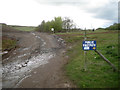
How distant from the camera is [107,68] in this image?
7.64 m

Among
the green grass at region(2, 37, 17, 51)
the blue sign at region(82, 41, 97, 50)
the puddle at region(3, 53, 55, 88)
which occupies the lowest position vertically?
the puddle at region(3, 53, 55, 88)

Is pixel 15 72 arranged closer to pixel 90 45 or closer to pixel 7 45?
pixel 90 45

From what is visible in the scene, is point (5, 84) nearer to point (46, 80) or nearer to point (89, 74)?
point (46, 80)

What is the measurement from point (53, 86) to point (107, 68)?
3925 mm

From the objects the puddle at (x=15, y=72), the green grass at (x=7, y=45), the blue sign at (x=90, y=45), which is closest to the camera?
the blue sign at (x=90, y=45)

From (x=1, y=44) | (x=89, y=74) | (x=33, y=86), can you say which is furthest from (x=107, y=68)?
(x=1, y=44)

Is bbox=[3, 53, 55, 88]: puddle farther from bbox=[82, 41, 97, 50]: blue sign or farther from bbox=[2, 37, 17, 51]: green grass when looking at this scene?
bbox=[2, 37, 17, 51]: green grass

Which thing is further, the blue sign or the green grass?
the green grass

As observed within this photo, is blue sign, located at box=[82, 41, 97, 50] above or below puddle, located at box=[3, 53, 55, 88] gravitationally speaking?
above

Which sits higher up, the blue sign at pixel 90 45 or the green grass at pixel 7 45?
the blue sign at pixel 90 45

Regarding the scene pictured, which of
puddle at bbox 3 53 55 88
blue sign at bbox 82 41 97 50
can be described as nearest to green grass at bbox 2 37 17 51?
puddle at bbox 3 53 55 88

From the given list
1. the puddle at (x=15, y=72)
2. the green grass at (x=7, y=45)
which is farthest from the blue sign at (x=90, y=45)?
the green grass at (x=7, y=45)

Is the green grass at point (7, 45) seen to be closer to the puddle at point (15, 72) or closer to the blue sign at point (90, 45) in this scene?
the puddle at point (15, 72)

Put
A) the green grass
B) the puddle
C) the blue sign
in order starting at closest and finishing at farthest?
the blue sign, the puddle, the green grass
